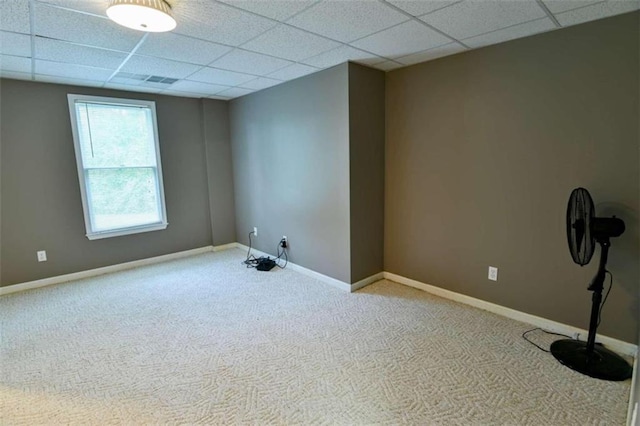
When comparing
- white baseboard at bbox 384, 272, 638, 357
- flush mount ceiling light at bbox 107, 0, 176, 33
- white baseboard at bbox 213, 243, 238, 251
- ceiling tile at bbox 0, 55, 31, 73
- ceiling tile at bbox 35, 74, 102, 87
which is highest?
ceiling tile at bbox 35, 74, 102, 87

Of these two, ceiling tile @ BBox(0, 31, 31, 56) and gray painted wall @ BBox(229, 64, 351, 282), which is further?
gray painted wall @ BBox(229, 64, 351, 282)

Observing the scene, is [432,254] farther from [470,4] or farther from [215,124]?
[215,124]

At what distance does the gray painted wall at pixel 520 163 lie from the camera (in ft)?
7.27

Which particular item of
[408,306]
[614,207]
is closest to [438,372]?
[408,306]

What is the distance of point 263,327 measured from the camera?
2752mm

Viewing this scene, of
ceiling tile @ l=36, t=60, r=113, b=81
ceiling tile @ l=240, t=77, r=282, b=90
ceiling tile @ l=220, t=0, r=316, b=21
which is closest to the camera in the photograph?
ceiling tile @ l=220, t=0, r=316, b=21

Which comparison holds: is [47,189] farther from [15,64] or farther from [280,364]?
[280,364]

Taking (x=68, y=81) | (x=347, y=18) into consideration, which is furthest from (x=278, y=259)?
(x=68, y=81)

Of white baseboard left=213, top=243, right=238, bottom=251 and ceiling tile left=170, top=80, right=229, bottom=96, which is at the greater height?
ceiling tile left=170, top=80, right=229, bottom=96

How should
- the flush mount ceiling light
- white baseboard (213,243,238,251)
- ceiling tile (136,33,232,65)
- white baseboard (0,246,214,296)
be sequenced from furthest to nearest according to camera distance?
white baseboard (213,243,238,251)
white baseboard (0,246,214,296)
ceiling tile (136,33,232,65)
the flush mount ceiling light

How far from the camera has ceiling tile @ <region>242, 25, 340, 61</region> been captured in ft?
7.74

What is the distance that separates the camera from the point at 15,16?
2.00m

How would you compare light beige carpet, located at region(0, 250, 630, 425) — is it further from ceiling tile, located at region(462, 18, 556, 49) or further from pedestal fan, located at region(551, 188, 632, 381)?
ceiling tile, located at region(462, 18, 556, 49)

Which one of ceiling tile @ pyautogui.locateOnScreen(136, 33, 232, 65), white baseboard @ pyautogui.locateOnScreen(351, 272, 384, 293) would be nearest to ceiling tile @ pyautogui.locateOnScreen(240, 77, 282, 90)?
ceiling tile @ pyautogui.locateOnScreen(136, 33, 232, 65)
